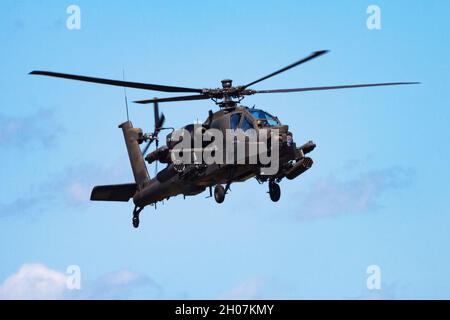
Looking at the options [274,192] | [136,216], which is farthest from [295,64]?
[136,216]

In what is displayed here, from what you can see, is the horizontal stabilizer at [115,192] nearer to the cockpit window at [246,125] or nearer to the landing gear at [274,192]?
the landing gear at [274,192]

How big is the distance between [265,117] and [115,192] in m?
10.4

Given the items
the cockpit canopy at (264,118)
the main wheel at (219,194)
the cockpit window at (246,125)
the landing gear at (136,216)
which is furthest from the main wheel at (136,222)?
the cockpit canopy at (264,118)

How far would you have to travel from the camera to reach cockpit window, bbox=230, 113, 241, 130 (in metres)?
57.7

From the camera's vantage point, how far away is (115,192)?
64938 millimetres

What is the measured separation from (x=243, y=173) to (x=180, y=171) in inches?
120

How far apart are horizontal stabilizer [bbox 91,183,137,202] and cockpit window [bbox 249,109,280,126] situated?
9422 millimetres

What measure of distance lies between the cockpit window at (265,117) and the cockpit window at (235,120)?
0.57 meters

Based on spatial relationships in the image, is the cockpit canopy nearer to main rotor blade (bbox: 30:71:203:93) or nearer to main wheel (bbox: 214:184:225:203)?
main rotor blade (bbox: 30:71:203:93)

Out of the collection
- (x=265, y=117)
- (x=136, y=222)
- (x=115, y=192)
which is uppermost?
(x=265, y=117)

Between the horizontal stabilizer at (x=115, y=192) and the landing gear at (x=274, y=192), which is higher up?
the landing gear at (x=274, y=192)

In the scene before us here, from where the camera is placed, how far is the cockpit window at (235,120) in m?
57.7

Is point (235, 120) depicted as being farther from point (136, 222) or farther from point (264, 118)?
point (136, 222)
